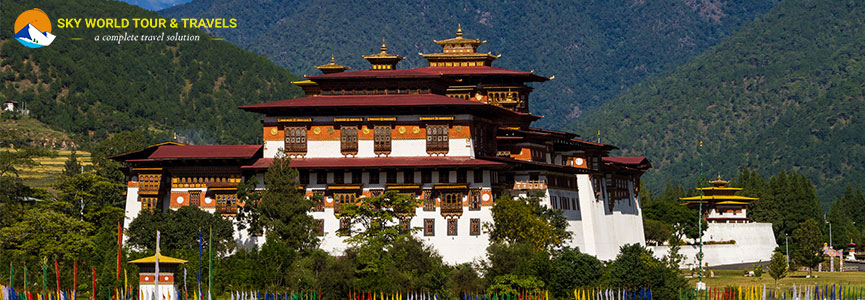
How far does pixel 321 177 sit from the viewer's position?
107 meters

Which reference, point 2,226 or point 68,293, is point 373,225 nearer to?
point 68,293

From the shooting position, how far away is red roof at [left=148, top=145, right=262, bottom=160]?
11006 cm

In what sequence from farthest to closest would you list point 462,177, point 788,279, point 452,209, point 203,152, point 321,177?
point 788,279
point 203,152
point 321,177
point 462,177
point 452,209

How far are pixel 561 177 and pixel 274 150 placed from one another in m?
22.6

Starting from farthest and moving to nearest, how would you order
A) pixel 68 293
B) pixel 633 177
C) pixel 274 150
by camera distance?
pixel 633 177
pixel 274 150
pixel 68 293

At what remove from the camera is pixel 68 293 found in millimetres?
96000

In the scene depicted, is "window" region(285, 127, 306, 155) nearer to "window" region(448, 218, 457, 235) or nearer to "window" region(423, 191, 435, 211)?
"window" region(423, 191, 435, 211)

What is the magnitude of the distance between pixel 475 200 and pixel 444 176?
278 centimetres

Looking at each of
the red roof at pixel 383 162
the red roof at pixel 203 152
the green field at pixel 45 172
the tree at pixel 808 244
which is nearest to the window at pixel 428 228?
the red roof at pixel 383 162

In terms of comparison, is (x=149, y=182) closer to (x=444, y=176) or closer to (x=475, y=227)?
(x=444, y=176)

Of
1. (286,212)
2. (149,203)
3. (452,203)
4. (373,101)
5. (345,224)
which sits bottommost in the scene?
(345,224)

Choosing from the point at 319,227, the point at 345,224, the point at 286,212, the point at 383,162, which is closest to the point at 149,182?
the point at 286,212

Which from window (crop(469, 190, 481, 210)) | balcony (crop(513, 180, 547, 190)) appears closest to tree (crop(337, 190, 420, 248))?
window (crop(469, 190, 481, 210))

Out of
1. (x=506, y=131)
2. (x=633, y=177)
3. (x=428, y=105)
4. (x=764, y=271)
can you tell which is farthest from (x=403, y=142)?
(x=764, y=271)
